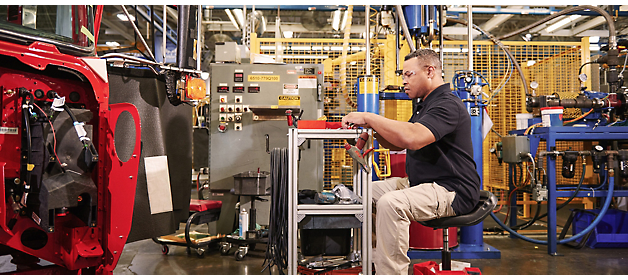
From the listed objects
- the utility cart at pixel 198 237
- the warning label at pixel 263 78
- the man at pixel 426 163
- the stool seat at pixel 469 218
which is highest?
the warning label at pixel 263 78

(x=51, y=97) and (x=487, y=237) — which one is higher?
(x=51, y=97)

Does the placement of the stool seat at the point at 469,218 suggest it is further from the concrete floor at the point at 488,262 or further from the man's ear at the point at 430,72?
the concrete floor at the point at 488,262

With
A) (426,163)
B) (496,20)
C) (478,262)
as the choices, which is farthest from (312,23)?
(426,163)

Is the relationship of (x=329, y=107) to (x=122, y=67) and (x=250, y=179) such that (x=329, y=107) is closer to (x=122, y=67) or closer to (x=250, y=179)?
(x=250, y=179)

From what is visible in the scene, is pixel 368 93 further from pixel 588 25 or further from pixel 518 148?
pixel 588 25

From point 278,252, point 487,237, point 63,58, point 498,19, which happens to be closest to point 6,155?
point 63,58

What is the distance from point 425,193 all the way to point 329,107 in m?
3.39

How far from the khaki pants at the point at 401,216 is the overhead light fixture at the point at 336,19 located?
6.86 metres

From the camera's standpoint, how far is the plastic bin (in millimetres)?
4043

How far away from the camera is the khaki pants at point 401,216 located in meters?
2.09

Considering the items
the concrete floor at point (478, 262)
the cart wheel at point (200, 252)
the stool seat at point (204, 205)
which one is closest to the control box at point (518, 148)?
the concrete floor at point (478, 262)

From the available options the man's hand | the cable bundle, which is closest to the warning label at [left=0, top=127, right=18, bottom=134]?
the cable bundle

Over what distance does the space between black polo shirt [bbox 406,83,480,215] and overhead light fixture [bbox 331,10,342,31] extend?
6570 millimetres

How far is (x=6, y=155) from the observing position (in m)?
2.25
